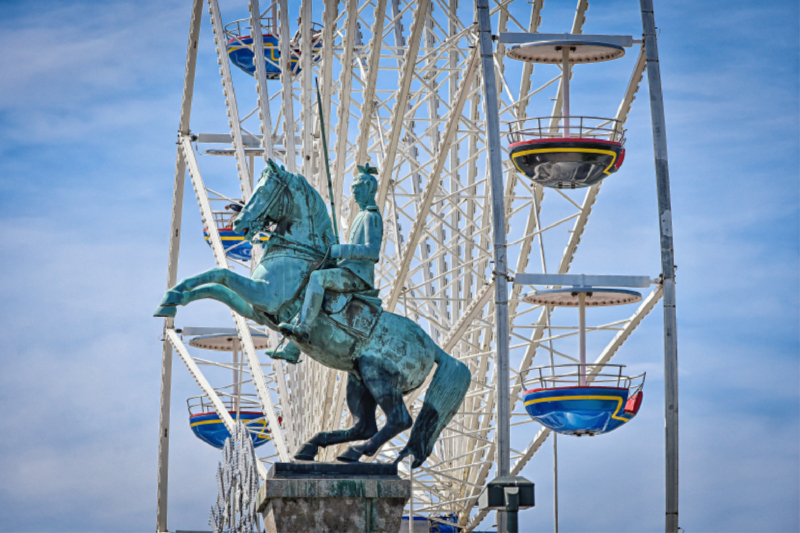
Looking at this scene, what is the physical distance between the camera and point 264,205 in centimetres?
1323

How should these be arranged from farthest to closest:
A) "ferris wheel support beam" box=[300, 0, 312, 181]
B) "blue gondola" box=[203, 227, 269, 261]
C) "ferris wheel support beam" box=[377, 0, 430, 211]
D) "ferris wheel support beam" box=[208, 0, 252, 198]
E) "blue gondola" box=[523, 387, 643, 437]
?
"blue gondola" box=[203, 227, 269, 261], "ferris wheel support beam" box=[208, 0, 252, 198], "ferris wheel support beam" box=[300, 0, 312, 181], "ferris wheel support beam" box=[377, 0, 430, 211], "blue gondola" box=[523, 387, 643, 437]

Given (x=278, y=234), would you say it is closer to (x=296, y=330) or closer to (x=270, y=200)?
(x=270, y=200)

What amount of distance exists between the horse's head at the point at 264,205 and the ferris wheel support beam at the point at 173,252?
13740 mm

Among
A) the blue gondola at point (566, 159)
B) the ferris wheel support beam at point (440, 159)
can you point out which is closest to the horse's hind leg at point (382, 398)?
the blue gondola at point (566, 159)

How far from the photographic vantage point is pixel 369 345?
13367 millimetres

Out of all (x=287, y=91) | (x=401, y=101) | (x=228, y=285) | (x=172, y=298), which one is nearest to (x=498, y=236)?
(x=401, y=101)

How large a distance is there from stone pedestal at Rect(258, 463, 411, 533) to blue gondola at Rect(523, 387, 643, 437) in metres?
7.68

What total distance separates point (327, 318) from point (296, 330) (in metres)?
0.39

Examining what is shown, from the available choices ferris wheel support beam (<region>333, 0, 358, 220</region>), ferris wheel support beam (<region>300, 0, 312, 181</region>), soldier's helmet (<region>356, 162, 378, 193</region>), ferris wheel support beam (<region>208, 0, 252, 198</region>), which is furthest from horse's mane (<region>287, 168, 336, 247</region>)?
ferris wheel support beam (<region>208, 0, 252, 198</region>)

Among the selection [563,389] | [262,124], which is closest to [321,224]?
[563,389]

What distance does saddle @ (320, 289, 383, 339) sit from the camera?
13.4m

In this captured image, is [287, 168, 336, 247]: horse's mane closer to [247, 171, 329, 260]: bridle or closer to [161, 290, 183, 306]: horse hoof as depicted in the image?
[247, 171, 329, 260]: bridle

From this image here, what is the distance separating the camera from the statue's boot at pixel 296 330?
42.9 ft

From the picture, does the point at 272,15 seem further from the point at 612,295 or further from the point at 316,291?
the point at 316,291
